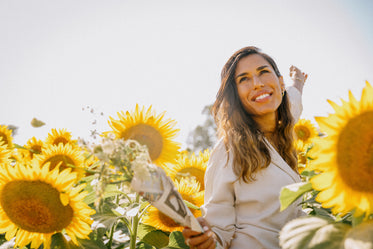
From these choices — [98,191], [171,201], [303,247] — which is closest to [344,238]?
[303,247]

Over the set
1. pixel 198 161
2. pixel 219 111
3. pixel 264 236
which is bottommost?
pixel 264 236

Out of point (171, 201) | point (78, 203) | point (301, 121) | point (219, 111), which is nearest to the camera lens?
point (171, 201)

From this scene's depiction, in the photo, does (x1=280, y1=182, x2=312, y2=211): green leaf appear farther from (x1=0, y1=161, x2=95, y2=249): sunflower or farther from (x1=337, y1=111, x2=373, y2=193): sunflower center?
(x1=0, y1=161, x2=95, y2=249): sunflower

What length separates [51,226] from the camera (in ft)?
5.76

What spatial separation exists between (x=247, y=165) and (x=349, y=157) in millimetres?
1317

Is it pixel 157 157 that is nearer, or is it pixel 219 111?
pixel 157 157

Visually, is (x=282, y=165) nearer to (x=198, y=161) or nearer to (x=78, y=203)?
(x=198, y=161)

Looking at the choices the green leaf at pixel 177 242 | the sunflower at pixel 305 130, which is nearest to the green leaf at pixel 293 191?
the green leaf at pixel 177 242

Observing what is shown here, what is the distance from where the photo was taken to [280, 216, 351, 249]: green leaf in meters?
1.19

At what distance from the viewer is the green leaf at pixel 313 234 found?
1.19 metres

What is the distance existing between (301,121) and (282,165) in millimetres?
2793

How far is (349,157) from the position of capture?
113 cm

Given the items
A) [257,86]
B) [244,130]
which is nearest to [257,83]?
[257,86]

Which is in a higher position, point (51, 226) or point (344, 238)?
point (344, 238)
